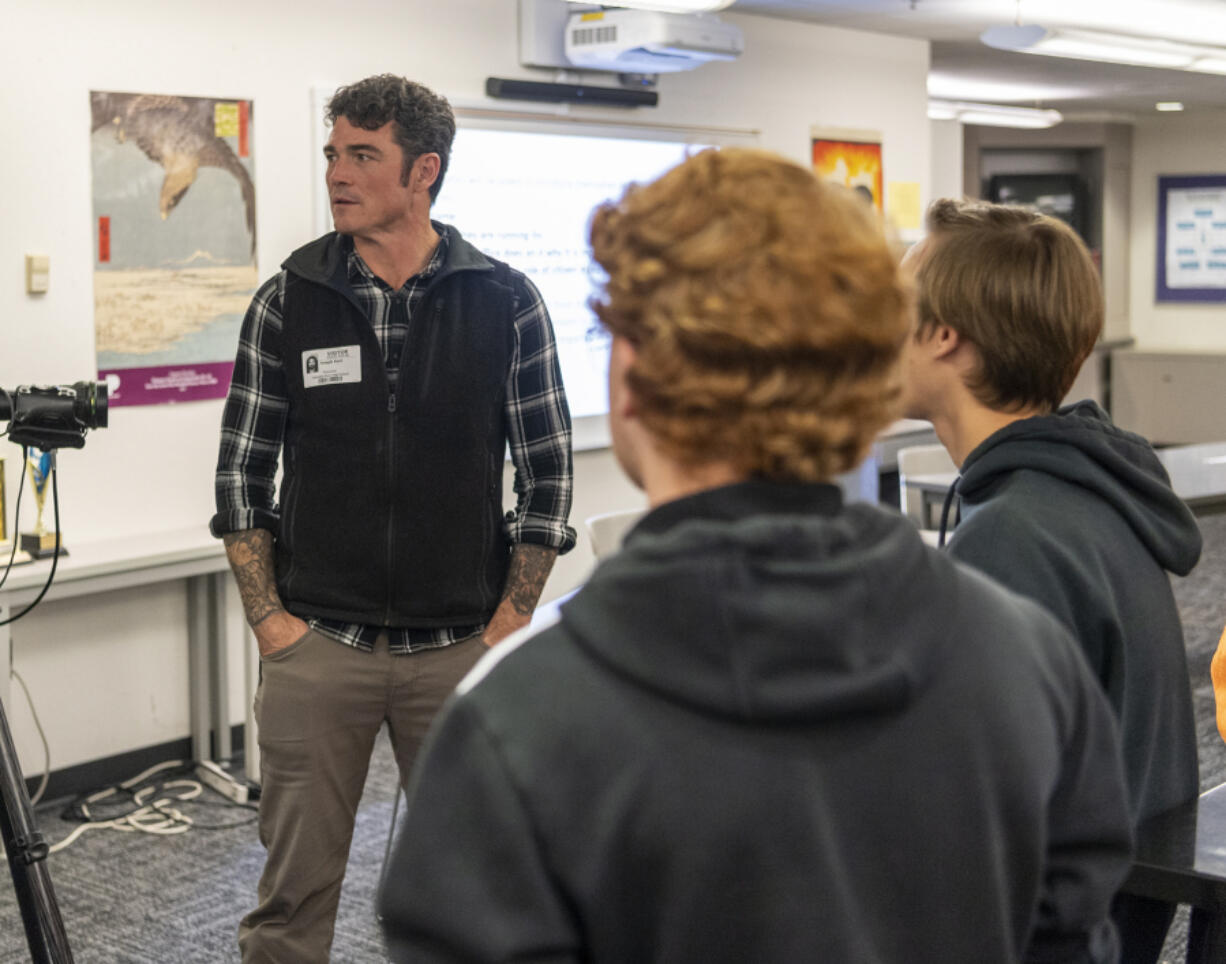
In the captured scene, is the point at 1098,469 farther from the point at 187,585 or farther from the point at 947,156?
the point at 947,156

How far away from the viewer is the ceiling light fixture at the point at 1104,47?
17.0ft

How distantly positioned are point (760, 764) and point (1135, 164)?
12.3m

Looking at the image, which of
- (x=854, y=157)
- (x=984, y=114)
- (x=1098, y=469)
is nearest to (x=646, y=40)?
(x=854, y=157)

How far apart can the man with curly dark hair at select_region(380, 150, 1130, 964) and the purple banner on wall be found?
332 cm

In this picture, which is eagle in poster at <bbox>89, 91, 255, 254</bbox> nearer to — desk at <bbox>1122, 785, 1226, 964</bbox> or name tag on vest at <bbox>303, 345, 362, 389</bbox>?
name tag on vest at <bbox>303, 345, 362, 389</bbox>

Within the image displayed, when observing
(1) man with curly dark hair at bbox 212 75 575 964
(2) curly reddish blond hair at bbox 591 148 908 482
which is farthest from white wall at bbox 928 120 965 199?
(2) curly reddish blond hair at bbox 591 148 908 482

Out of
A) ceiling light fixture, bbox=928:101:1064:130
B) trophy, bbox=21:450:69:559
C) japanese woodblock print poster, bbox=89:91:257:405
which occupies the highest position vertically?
ceiling light fixture, bbox=928:101:1064:130

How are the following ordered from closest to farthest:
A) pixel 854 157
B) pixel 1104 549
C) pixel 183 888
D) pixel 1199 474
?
pixel 1104 549 < pixel 183 888 < pixel 1199 474 < pixel 854 157

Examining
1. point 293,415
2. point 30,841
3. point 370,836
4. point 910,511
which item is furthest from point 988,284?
point 910,511

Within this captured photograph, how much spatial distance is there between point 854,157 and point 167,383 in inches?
137

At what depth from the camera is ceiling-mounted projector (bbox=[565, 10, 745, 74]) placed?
4629mm

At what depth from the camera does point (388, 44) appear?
4.48 meters

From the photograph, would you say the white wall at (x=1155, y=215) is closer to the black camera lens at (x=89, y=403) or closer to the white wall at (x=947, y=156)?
the white wall at (x=947, y=156)

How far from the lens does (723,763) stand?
76cm
